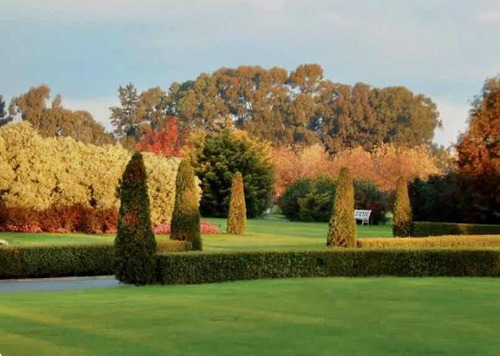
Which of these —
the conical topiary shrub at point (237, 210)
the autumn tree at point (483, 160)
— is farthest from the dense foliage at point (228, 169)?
the autumn tree at point (483, 160)

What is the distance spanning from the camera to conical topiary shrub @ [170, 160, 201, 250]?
71.8 ft

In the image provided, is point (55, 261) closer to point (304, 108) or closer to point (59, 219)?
point (59, 219)

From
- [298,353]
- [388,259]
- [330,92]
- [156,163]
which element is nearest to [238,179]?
[156,163]

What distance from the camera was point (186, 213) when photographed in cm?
2206

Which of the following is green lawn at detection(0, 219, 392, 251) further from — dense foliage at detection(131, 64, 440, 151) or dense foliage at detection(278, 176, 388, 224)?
dense foliage at detection(131, 64, 440, 151)

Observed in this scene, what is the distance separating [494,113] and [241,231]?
12437 millimetres

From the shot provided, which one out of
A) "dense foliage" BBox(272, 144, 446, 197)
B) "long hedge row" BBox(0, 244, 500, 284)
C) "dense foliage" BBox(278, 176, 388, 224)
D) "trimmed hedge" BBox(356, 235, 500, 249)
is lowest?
"long hedge row" BBox(0, 244, 500, 284)

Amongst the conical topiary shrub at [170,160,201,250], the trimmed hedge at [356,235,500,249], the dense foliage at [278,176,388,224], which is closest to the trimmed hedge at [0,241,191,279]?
the conical topiary shrub at [170,160,201,250]

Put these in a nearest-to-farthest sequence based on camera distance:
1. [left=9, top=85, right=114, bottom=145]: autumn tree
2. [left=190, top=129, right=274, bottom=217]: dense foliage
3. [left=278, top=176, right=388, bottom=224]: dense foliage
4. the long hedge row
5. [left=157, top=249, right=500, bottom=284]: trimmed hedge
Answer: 1. [left=157, top=249, right=500, bottom=284]: trimmed hedge
2. the long hedge row
3. [left=278, top=176, right=388, bottom=224]: dense foliage
4. [left=190, top=129, right=274, bottom=217]: dense foliage
5. [left=9, top=85, right=114, bottom=145]: autumn tree

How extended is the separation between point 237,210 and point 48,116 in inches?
1965

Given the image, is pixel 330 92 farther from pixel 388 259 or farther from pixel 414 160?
pixel 388 259

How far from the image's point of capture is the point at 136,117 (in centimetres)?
8919

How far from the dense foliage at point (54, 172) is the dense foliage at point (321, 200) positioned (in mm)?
16633

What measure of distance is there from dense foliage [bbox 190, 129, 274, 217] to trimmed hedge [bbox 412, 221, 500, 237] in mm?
21386
